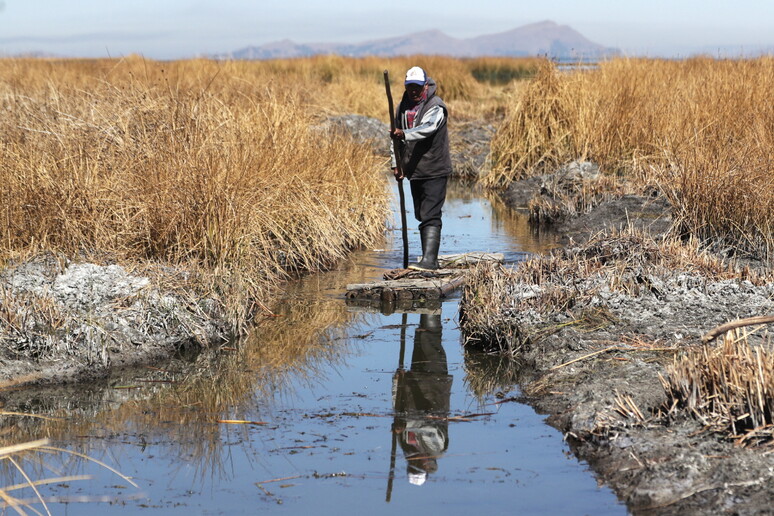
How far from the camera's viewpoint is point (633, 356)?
5.96 m

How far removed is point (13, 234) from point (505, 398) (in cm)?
410

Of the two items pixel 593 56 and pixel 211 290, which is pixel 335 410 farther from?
pixel 593 56

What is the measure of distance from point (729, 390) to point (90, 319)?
4.18 metres

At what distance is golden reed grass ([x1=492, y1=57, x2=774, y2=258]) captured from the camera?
9430 millimetres

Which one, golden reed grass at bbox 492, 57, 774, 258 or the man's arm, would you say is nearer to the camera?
the man's arm

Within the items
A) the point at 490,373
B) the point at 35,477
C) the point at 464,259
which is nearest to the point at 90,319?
the point at 35,477

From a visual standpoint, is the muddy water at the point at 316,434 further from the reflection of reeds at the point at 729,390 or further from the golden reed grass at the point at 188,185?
the golden reed grass at the point at 188,185

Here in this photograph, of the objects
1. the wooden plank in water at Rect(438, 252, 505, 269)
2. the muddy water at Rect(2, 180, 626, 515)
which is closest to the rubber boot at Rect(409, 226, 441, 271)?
the wooden plank in water at Rect(438, 252, 505, 269)

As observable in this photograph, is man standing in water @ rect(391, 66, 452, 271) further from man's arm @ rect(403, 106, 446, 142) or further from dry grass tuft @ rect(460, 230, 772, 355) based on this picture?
dry grass tuft @ rect(460, 230, 772, 355)

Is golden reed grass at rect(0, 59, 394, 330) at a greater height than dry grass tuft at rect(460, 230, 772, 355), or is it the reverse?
golden reed grass at rect(0, 59, 394, 330)

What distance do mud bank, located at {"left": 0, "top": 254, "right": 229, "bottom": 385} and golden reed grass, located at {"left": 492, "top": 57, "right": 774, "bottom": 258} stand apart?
5.10 meters

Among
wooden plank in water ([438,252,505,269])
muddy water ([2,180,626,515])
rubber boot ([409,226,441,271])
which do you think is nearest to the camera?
muddy water ([2,180,626,515])

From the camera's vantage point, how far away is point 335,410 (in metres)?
5.75

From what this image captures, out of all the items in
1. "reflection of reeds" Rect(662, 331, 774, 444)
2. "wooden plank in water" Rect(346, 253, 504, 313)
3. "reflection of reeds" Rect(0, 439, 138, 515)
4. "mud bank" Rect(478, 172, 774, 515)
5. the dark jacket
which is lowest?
"wooden plank in water" Rect(346, 253, 504, 313)
